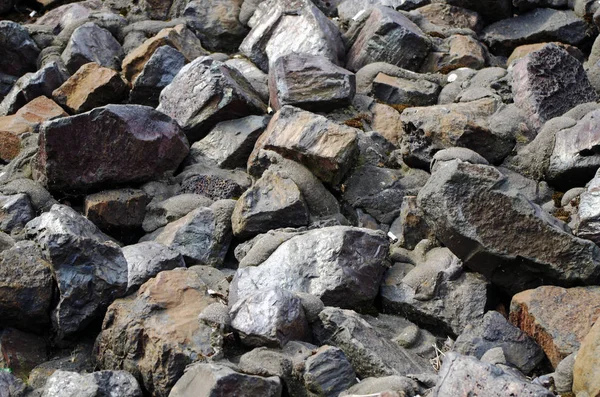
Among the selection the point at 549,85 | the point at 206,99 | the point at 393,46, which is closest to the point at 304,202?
the point at 206,99

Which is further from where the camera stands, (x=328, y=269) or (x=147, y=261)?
(x=147, y=261)

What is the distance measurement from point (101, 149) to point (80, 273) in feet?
8.01

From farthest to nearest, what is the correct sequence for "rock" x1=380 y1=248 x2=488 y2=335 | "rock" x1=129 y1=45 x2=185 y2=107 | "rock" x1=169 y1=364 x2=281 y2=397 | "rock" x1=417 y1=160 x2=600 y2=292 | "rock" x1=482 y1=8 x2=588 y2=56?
Answer: "rock" x1=482 y1=8 x2=588 y2=56
"rock" x1=129 y1=45 x2=185 y2=107
"rock" x1=380 y1=248 x2=488 y2=335
"rock" x1=417 y1=160 x2=600 y2=292
"rock" x1=169 y1=364 x2=281 y2=397

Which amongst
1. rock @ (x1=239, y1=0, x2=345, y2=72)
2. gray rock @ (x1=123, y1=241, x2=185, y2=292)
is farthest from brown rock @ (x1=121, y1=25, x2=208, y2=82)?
gray rock @ (x1=123, y1=241, x2=185, y2=292)

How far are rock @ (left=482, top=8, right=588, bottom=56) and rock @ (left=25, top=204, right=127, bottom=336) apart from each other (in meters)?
6.93

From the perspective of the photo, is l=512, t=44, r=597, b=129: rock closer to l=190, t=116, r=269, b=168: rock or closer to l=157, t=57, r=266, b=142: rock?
l=190, t=116, r=269, b=168: rock

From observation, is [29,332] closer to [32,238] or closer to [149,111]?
[32,238]

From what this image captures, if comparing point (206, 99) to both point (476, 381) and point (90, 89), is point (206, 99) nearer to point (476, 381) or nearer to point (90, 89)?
point (90, 89)

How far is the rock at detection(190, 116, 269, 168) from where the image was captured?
9.72 meters

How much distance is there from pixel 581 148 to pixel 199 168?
4.20 m

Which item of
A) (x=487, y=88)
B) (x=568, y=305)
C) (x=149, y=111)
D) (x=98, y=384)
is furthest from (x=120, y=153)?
(x=568, y=305)

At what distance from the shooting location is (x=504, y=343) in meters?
6.42

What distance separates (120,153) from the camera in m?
9.16

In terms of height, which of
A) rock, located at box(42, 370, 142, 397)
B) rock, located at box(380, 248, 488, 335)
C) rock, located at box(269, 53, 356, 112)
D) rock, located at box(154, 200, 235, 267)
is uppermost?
rock, located at box(269, 53, 356, 112)
